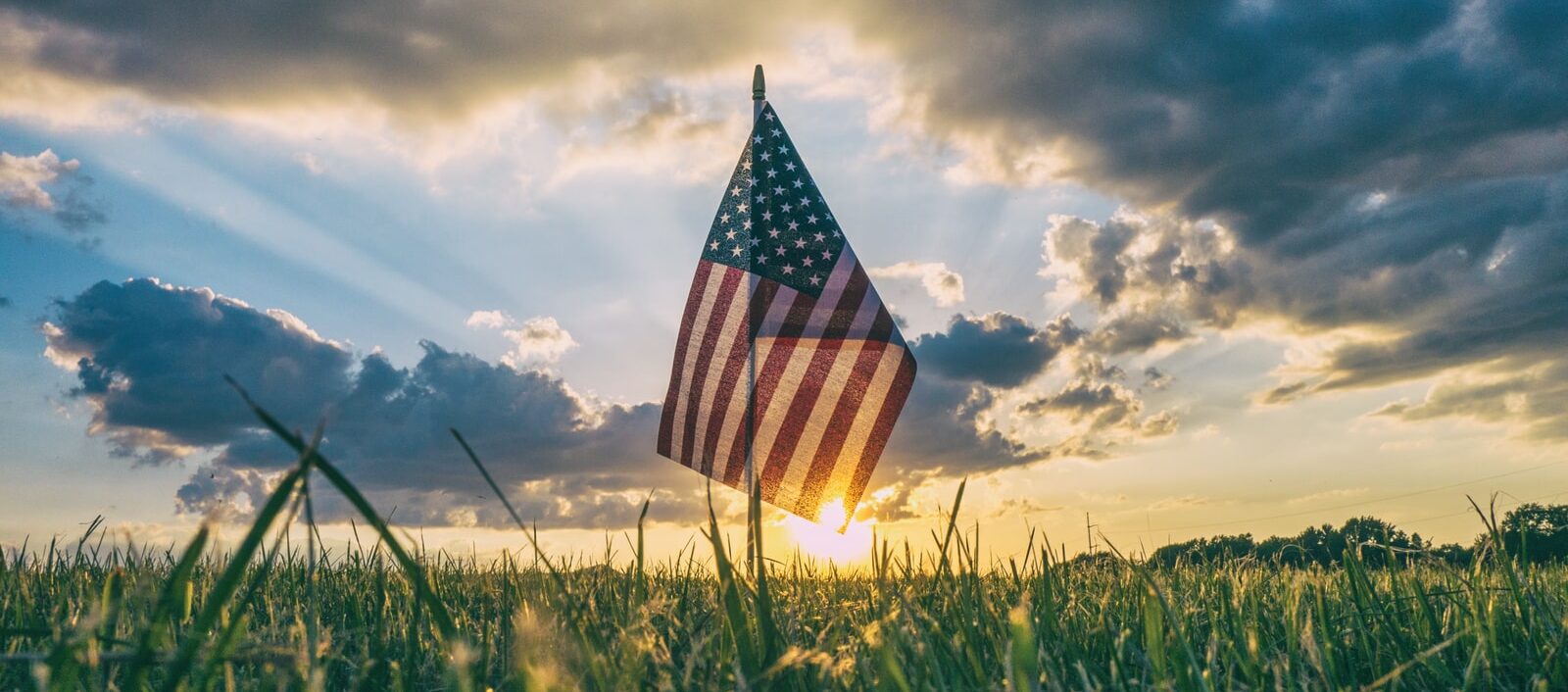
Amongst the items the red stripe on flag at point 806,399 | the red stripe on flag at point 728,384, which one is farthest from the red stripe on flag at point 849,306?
the red stripe on flag at point 728,384

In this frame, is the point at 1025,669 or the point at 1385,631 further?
the point at 1385,631

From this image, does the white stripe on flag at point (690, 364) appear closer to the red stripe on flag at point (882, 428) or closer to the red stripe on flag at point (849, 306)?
the red stripe on flag at point (849, 306)

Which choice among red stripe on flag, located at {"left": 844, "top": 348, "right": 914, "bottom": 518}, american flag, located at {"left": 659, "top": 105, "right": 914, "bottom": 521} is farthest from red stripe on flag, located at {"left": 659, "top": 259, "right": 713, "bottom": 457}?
red stripe on flag, located at {"left": 844, "top": 348, "right": 914, "bottom": 518}

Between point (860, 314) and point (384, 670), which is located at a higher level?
point (860, 314)

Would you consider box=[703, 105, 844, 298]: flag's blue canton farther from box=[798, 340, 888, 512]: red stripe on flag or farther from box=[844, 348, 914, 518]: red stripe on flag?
box=[844, 348, 914, 518]: red stripe on flag

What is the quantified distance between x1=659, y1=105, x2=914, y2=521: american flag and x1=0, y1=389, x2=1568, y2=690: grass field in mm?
4836

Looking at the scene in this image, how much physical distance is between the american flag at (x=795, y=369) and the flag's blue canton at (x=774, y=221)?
1cm

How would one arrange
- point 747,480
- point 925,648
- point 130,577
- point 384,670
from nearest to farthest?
point 925,648 → point 384,670 → point 130,577 → point 747,480

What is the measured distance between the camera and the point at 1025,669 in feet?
4.04

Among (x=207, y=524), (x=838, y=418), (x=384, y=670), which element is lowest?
(x=384, y=670)

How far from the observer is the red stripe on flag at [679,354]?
9.54 metres

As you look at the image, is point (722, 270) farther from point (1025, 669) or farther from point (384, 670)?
point (1025, 669)

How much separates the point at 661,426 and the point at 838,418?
174cm

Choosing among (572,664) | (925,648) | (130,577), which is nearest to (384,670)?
(572,664)
